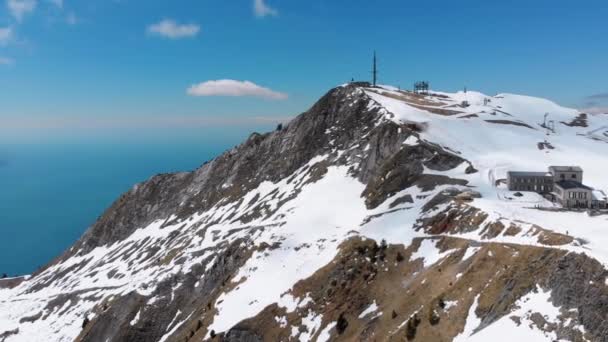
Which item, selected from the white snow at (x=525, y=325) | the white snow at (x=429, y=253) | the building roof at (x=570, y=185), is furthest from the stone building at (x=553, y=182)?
the white snow at (x=525, y=325)

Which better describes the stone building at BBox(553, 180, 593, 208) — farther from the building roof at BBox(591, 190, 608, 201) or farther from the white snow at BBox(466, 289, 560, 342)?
the white snow at BBox(466, 289, 560, 342)

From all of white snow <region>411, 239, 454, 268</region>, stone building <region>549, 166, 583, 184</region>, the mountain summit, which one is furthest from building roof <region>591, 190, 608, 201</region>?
white snow <region>411, 239, 454, 268</region>

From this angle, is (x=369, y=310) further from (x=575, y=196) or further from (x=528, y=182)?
(x=528, y=182)

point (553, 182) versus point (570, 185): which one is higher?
point (570, 185)

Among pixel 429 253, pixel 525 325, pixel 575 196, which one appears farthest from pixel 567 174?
pixel 525 325

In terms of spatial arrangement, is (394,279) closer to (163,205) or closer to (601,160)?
(601,160)

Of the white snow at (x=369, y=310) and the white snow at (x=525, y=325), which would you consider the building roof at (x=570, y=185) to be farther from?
the white snow at (x=369, y=310)

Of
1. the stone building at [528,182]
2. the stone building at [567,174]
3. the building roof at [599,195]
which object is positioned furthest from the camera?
the stone building at [528,182]

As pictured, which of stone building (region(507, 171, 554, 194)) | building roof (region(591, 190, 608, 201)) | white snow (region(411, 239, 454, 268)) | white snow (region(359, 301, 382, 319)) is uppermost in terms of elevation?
stone building (region(507, 171, 554, 194))

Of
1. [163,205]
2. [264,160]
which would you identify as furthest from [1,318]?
[264,160]
